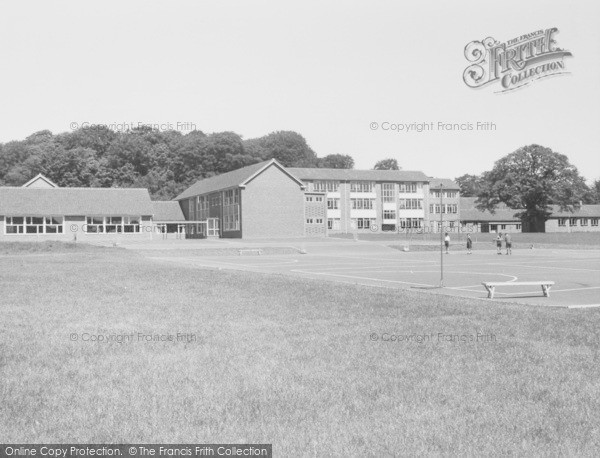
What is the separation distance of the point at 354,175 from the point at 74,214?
4858cm

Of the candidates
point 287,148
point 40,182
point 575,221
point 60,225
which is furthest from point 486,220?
point 60,225

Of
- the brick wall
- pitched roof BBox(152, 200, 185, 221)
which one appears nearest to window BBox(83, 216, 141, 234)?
pitched roof BBox(152, 200, 185, 221)

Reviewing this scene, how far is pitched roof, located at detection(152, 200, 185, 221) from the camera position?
9875cm

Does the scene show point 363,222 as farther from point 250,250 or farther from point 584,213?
point 250,250

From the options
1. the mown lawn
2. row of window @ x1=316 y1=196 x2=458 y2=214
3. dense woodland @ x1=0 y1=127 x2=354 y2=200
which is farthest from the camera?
row of window @ x1=316 y1=196 x2=458 y2=214

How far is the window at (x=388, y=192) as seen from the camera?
113625mm

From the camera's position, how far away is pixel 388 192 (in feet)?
374

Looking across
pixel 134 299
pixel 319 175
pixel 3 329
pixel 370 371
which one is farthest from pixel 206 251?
pixel 319 175

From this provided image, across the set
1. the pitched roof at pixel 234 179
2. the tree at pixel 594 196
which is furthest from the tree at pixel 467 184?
the pitched roof at pixel 234 179

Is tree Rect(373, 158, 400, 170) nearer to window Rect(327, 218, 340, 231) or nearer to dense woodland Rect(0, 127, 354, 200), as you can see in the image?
dense woodland Rect(0, 127, 354, 200)

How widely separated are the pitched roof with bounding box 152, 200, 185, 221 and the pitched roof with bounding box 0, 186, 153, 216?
1237 cm

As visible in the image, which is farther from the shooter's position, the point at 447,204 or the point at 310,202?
the point at 447,204

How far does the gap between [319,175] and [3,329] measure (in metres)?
99.6

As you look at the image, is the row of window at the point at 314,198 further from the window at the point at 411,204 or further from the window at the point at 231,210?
the window at the point at 411,204
